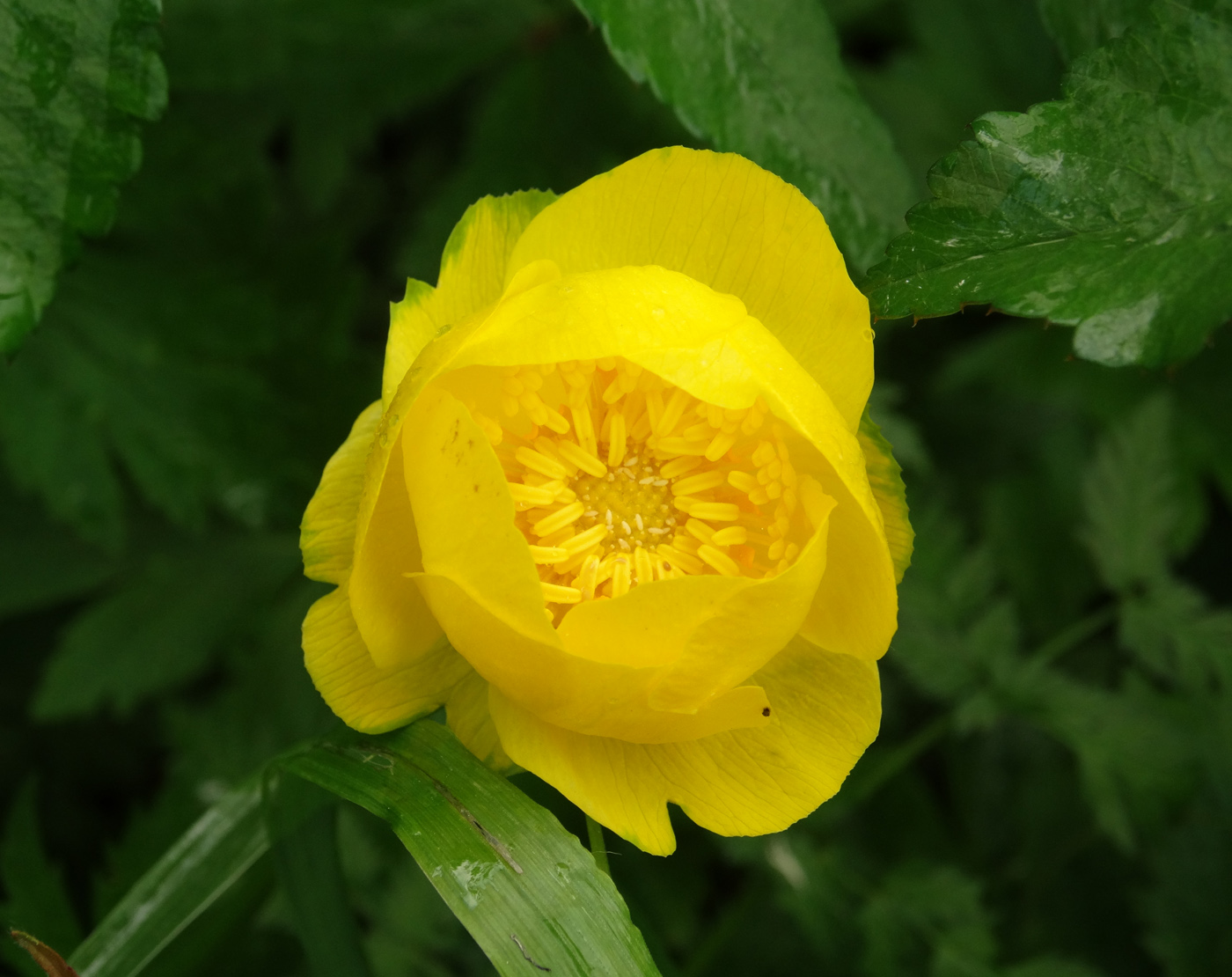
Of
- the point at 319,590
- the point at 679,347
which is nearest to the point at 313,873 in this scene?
the point at 679,347

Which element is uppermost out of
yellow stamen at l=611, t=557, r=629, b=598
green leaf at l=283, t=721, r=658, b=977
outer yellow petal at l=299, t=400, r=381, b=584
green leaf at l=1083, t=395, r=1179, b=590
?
outer yellow petal at l=299, t=400, r=381, b=584

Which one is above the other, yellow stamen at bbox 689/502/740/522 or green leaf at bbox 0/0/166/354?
green leaf at bbox 0/0/166/354

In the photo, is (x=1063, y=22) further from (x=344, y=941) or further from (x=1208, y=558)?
(x=1208, y=558)

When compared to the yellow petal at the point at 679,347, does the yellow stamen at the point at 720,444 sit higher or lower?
lower

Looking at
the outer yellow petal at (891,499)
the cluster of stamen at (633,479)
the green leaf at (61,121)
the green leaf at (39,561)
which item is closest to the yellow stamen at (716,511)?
the cluster of stamen at (633,479)

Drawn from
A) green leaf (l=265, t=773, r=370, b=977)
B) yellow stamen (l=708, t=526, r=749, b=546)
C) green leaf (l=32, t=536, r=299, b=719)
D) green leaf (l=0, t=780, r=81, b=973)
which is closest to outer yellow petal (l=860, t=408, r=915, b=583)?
yellow stamen (l=708, t=526, r=749, b=546)

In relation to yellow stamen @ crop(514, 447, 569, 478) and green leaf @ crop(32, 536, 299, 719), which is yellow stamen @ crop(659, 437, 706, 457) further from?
green leaf @ crop(32, 536, 299, 719)

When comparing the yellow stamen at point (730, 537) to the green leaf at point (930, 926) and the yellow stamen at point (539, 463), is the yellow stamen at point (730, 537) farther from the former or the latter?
the green leaf at point (930, 926)
